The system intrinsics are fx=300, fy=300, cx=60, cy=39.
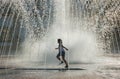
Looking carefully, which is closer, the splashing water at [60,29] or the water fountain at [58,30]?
the water fountain at [58,30]

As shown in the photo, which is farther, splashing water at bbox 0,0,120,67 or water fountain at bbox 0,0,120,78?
splashing water at bbox 0,0,120,67

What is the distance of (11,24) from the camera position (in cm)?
5625

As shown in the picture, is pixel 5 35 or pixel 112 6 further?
pixel 5 35

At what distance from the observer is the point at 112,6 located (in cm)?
3938

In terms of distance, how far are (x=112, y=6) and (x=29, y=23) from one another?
1107cm

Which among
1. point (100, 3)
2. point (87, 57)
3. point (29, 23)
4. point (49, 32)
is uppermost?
point (100, 3)

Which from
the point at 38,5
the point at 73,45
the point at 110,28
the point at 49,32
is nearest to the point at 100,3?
the point at 110,28

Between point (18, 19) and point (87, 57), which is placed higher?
point (18, 19)

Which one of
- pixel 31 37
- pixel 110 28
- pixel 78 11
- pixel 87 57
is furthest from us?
pixel 110 28

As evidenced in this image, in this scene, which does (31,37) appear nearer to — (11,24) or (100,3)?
(100,3)

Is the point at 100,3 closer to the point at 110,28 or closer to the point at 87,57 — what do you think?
the point at 110,28

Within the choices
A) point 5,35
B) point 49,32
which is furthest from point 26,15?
point 49,32

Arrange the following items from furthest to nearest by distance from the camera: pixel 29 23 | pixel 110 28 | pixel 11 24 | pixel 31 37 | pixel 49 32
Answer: pixel 11 24
pixel 110 28
pixel 29 23
pixel 31 37
pixel 49 32

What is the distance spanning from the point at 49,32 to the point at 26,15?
17168 mm
